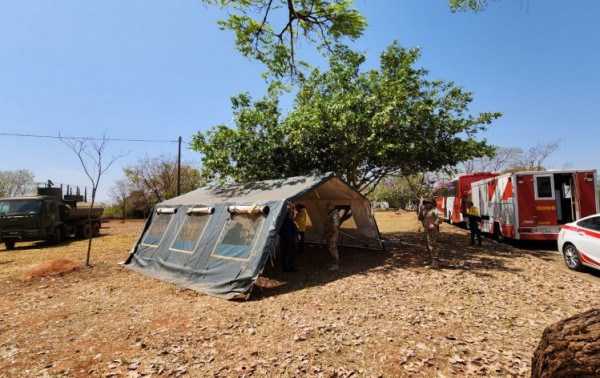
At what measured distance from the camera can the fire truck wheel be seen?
28.9 feet

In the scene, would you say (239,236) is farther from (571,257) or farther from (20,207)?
(20,207)

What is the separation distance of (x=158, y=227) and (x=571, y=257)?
1212cm

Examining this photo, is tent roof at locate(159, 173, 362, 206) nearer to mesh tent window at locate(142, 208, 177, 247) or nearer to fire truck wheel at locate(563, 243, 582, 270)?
mesh tent window at locate(142, 208, 177, 247)

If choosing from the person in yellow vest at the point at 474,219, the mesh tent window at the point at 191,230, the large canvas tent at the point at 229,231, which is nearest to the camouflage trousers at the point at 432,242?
the large canvas tent at the point at 229,231

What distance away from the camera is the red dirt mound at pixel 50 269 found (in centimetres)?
965

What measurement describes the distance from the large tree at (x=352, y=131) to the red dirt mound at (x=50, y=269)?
5.48 metres

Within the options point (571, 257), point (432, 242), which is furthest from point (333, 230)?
point (571, 257)

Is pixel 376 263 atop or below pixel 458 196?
below

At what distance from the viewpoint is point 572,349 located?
2.49 meters

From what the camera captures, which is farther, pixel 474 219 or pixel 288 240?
pixel 474 219

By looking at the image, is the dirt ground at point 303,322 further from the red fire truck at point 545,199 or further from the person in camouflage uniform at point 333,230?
the red fire truck at point 545,199

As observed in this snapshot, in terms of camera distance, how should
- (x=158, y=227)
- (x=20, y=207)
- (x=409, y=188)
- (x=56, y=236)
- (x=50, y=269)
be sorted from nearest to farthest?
(x=50, y=269), (x=158, y=227), (x=20, y=207), (x=56, y=236), (x=409, y=188)

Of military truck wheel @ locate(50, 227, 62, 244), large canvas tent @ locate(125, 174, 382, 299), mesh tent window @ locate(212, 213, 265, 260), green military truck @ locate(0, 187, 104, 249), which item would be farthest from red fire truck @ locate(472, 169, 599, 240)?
military truck wheel @ locate(50, 227, 62, 244)

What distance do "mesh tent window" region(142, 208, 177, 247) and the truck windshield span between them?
28.7ft
